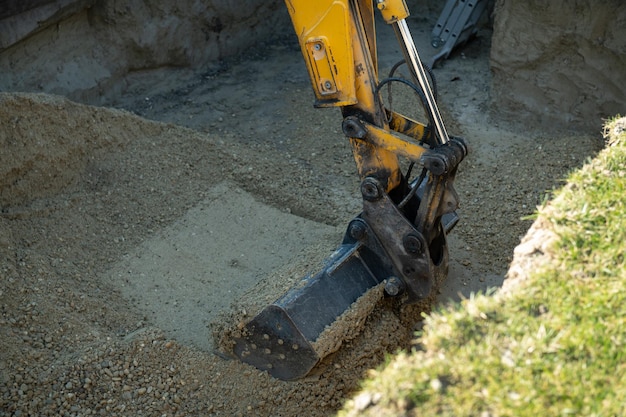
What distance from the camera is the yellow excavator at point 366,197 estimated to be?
13.9 feet

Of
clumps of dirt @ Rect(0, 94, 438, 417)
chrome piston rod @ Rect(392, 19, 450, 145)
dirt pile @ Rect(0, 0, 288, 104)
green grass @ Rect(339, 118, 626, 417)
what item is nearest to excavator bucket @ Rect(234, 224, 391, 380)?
clumps of dirt @ Rect(0, 94, 438, 417)

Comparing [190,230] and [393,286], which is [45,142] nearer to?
[190,230]

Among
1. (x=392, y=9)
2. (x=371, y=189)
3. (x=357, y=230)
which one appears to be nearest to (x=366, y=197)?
(x=371, y=189)

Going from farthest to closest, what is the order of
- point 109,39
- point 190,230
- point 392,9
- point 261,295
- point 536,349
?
1. point 109,39
2. point 190,230
3. point 261,295
4. point 392,9
5. point 536,349

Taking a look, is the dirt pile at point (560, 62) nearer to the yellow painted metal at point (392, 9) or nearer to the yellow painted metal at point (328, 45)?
the yellow painted metal at point (392, 9)

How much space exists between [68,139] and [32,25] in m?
1.19

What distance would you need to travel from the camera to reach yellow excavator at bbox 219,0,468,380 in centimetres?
422

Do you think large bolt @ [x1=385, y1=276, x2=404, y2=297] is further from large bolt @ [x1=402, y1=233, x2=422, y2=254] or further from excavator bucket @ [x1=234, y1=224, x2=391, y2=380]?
large bolt @ [x1=402, y1=233, x2=422, y2=254]

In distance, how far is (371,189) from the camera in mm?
4516

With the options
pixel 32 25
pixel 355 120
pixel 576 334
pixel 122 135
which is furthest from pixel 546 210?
pixel 32 25

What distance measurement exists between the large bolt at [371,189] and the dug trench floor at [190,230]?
0.71 m

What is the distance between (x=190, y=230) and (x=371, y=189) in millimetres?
1786

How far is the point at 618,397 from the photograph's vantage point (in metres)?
2.85

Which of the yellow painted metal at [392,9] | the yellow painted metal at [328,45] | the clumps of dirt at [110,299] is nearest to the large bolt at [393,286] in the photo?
the clumps of dirt at [110,299]
